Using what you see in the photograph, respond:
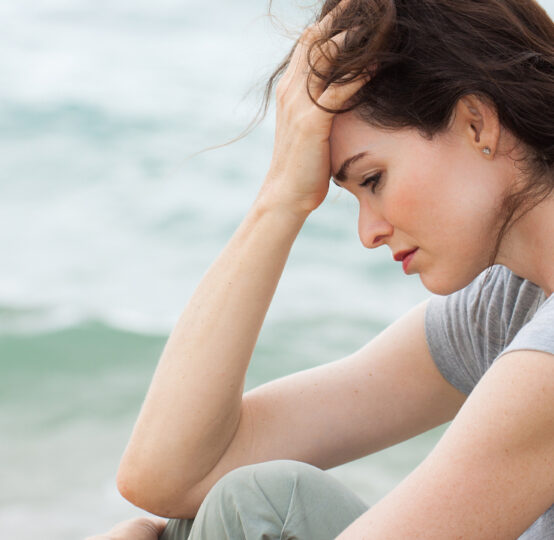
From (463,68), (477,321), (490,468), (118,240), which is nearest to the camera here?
(490,468)

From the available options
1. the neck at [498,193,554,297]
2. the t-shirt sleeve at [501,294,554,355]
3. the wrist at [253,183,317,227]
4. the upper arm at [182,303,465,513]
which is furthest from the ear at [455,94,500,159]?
the upper arm at [182,303,465,513]

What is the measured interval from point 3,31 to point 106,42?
1239 mm

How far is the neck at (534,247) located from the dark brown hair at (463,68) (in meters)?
0.02

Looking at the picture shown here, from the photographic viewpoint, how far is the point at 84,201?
813cm

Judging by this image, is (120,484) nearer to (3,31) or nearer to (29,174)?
(29,174)

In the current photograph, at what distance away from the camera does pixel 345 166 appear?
1582mm

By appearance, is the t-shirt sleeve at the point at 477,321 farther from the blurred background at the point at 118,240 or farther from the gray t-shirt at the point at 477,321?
the blurred background at the point at 118,240

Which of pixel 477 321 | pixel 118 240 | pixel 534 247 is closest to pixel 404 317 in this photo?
pixel 477 321

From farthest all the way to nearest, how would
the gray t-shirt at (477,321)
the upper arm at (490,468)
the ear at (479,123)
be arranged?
the gray t-shirt at (477,321)
the ear at (479,123)
the upper arm at (490,468)

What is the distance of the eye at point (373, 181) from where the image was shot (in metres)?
1.53

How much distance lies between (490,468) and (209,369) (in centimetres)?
68

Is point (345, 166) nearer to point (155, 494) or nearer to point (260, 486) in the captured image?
point (260, 486)

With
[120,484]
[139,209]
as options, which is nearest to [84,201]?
[139,209]

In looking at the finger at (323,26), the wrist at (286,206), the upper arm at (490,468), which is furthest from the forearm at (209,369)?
the upper arm at (490,468)
